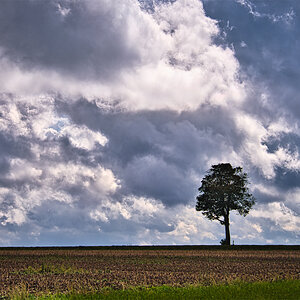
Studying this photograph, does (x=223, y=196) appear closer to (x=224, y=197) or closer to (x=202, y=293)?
(x=224, y=197)

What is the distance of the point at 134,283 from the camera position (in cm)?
2000

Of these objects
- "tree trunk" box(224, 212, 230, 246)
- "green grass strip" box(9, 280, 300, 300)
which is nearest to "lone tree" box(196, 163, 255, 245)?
"tree trunk" box(224, 212, 230, 246)

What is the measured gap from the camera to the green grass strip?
15547mm

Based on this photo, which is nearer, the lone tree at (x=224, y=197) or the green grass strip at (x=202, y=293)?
the green grass strip at (x=202, y=293)

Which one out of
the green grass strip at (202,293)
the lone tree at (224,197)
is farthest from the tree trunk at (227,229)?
the green grass strip at (202,293)

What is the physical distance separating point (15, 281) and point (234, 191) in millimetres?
52688

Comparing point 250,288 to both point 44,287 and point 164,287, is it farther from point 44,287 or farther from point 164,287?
point 44,287

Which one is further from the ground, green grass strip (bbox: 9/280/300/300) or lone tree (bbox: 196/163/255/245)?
lone tree (bbox: 196/163/255/245)

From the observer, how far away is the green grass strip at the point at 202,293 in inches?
612

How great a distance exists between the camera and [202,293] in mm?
16281

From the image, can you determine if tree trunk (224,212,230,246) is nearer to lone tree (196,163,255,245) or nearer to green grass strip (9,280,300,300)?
lone tree (196,163,255,245)

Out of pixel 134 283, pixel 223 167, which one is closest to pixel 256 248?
pixel 223 167

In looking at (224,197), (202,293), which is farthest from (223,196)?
(202,293)

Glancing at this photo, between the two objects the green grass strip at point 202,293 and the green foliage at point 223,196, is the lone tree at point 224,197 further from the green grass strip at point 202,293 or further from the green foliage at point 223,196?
the green grass strip at point 202,293
